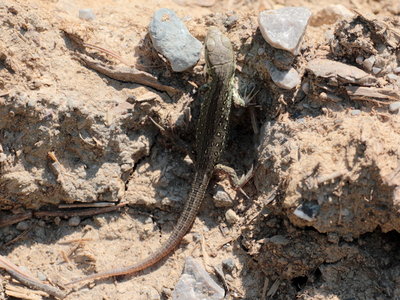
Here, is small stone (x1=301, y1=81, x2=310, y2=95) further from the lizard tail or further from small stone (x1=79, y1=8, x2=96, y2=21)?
small stone (x1=79, y1=8, x2=96, y2=21)

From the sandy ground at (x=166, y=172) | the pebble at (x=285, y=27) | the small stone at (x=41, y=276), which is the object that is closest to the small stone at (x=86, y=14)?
the sandy ground at (x=166, y=172)

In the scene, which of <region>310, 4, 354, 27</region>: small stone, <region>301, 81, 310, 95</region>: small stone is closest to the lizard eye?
<region>301, 81, 310, 95</region>: small stone

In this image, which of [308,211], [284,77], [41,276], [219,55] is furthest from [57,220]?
[284,77]

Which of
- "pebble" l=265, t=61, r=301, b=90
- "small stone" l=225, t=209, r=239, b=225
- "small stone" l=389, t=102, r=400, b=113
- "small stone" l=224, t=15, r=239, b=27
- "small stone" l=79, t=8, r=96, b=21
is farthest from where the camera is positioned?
"small stone" l=79, t=8, r=96, b=21

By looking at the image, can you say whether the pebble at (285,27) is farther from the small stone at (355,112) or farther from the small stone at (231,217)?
the small stone at (231,217)

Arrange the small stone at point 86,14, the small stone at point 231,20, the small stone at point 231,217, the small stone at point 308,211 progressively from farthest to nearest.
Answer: the small stone at point 86,14 < the small stone at point 231,20 < the small stone at point 231,217 < the small stone at point 308,211

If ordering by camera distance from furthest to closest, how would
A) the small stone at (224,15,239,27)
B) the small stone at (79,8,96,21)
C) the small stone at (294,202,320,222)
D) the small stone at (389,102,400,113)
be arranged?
the small stone at (79,8,96,21)
the small stone at (224,15,239,27)
the small stone at (389,102,400,113)
the small stone at (294,202,320,222)
